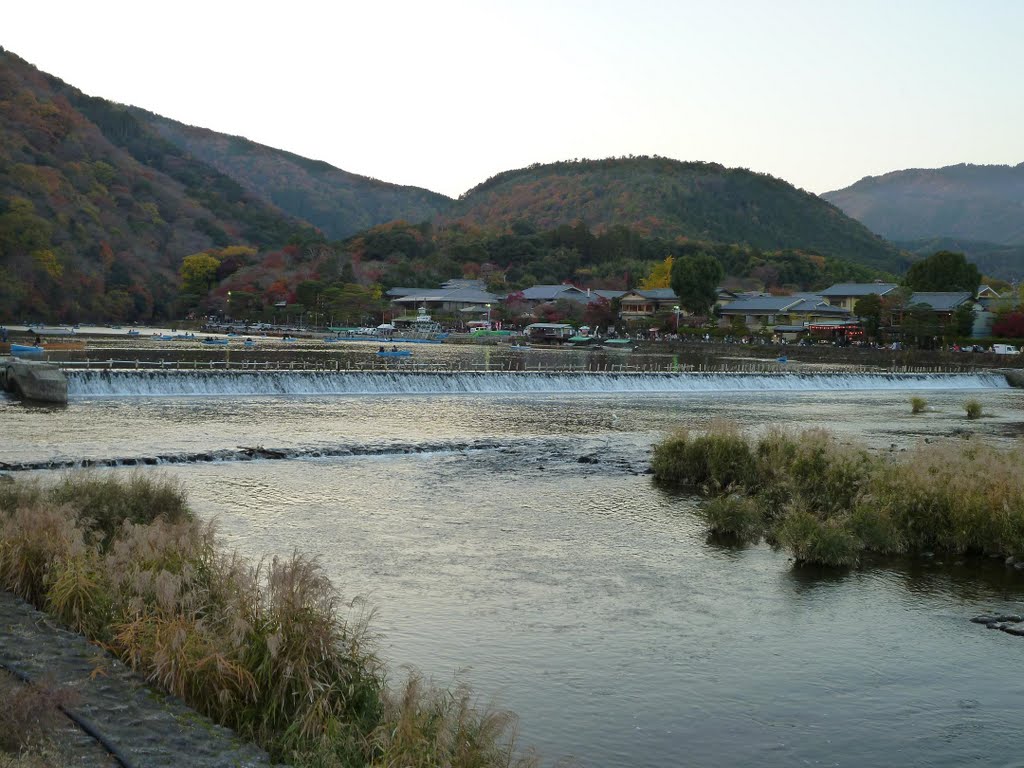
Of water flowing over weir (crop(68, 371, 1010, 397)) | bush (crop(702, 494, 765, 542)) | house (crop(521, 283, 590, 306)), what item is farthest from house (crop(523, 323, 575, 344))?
bush (crop(702, 494, 765, 542))

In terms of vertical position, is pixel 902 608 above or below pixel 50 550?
below

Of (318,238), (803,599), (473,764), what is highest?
(318,238)

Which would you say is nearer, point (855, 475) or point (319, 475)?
point (855, 475)

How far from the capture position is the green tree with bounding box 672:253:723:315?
85.8 metres

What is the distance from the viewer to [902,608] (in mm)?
10500

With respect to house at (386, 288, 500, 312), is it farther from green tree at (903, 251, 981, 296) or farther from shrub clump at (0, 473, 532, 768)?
shrub clump at (0, 473, 532, 768)

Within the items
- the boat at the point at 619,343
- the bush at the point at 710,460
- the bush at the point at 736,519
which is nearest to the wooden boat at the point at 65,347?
the bush at the point at 710,460

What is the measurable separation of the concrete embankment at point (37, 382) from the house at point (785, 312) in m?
62.6

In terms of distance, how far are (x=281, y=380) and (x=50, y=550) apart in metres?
24.3

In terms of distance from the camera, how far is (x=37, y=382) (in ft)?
87.5

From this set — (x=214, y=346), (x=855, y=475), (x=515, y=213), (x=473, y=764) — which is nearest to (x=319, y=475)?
(x=855, y=475)

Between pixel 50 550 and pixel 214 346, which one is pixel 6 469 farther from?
pixel 214 346

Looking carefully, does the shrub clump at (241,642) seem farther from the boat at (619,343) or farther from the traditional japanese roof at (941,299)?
the traditional japanese roof at (941,299)

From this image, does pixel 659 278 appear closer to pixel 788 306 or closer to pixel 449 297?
pixel 449 297
